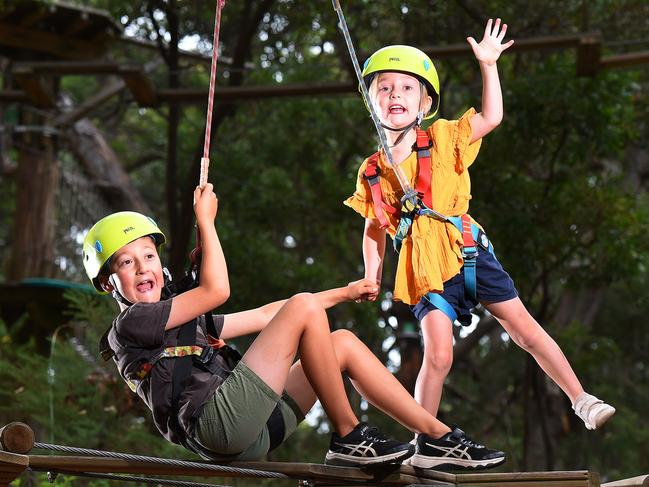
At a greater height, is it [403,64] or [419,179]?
[403,64]

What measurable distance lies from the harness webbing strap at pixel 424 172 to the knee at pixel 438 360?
0.57 meters

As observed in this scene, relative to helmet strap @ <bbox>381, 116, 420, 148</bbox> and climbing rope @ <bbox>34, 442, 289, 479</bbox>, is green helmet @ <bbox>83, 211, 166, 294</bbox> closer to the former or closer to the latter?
climbing rope @ <bbox>34, 442, 289, 479</bbox>

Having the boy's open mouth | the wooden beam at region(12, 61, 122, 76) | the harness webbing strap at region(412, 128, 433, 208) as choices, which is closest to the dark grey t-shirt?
the boy's open mouth

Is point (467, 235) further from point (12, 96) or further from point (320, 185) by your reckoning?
point (320, 185)

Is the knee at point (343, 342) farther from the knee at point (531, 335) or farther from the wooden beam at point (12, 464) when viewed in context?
the wooden beam at point (12, 464)

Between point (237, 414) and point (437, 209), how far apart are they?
46.0 inches

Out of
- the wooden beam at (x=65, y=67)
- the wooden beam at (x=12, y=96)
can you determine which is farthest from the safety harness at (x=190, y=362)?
the wooden beam at (x=12, y=96)

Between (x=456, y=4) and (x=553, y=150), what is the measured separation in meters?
1.66

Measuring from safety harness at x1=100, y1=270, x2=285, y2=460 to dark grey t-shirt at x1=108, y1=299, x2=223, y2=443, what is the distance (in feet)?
0.04

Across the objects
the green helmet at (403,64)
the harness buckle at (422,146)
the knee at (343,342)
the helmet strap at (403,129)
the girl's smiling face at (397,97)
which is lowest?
the knee at (343,342)

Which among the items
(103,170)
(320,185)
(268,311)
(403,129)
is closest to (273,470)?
(268,311)

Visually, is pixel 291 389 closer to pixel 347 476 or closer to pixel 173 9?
pixel 347 476

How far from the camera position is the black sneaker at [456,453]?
404 centimetres

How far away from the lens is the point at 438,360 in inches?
171
